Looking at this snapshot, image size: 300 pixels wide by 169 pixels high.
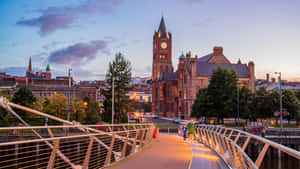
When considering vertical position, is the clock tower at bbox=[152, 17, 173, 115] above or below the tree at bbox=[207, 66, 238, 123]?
above

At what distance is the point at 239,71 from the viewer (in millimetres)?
103688

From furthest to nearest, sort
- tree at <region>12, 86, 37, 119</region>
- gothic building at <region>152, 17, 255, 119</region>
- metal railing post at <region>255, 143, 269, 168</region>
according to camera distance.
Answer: gothic building at <region>152, 17, 255, 119</region>
tree at <region>12, 86, 37, 119</region>
metal railing post at <region>255, 143, 269, 168</region>

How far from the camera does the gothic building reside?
9981 centimetres

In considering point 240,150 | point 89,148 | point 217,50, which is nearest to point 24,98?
point 89,148

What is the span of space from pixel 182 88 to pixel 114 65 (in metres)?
54.7

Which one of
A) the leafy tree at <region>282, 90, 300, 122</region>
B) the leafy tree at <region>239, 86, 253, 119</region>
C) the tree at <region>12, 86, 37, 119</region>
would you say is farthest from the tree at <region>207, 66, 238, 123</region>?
the tree at <region>12, 86, 37, 119</region>

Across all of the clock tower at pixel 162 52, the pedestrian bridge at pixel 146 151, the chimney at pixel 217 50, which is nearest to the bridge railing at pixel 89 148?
the pedestrian bridge at pixel 146 151

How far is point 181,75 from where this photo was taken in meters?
107

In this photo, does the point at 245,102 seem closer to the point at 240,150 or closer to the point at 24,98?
the point at 24,98

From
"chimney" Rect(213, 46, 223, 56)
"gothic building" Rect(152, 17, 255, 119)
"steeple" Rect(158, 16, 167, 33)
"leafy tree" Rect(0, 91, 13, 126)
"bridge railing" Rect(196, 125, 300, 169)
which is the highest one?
"steeple" Rect(158, 16, 167, 33)

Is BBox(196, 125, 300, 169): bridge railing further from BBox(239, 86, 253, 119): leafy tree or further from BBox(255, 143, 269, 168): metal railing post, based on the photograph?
BBox(239, 86, 253, 119): leafy tree

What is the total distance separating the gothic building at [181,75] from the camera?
3930 inches

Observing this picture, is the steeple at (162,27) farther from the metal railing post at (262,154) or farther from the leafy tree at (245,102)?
the metal railing post at (262,154)

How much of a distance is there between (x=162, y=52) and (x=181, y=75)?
50.0m
